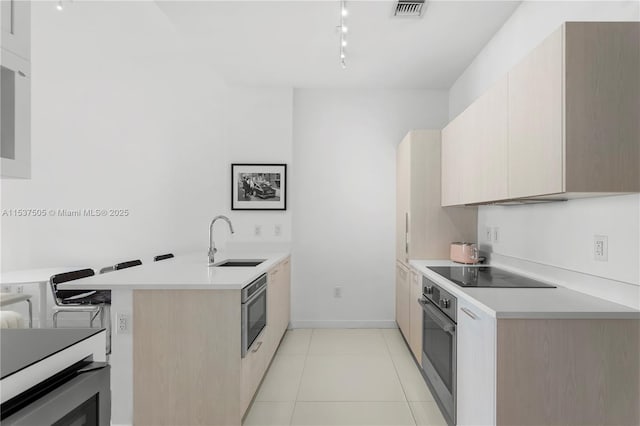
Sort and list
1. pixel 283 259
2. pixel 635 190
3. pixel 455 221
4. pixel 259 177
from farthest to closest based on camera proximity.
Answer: pixel 259 177 < pixel 283 259 < pixel 455 221 < pixel 635 190

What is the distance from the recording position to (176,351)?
2.00 meters

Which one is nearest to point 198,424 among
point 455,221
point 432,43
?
point 455,221

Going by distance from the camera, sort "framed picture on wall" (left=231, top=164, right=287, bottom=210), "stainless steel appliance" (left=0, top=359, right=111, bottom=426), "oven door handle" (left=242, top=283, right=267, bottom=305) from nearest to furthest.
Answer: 1. "stainless steel appliance" (left=0, top=359, right=111, bottom=426)
2. "oven door handle" (left=242, top=283, right=267, bottom=305)
3. "framed picture on wall" (left=231, top=164, right=287, bottom=210)

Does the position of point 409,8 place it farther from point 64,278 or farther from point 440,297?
point 64,278

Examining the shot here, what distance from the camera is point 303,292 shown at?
4172 mm

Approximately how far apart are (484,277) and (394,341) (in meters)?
1.71

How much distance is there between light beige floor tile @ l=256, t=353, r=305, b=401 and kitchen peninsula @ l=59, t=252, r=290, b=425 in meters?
0.64

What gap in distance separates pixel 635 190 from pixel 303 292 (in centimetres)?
327

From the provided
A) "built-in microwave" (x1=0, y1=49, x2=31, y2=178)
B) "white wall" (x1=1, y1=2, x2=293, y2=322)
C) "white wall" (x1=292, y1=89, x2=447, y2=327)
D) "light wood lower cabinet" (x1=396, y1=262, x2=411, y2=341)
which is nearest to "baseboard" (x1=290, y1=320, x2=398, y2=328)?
"white wall" (x1=292, y1=89, x2=447, y2=327)

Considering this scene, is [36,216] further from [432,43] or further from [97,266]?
[432,43]

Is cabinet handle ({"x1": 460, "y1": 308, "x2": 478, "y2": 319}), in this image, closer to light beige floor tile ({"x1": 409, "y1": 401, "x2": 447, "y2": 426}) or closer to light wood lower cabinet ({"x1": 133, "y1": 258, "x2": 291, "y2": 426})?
light beige floor tile ({"x1": 409, "y1": 401, "x2": 447, "y2": 426})

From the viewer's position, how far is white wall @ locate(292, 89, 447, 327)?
4.16 meters

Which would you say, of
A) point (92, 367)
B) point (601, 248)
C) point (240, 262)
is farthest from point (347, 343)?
point (92, 367)

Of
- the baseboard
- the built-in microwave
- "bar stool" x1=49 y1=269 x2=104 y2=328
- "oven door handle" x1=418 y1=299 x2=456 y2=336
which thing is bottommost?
the baseboard
